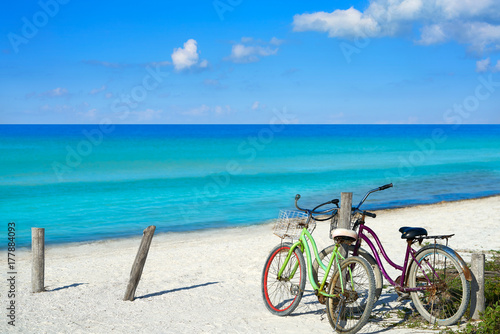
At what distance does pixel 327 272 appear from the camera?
6066 mm

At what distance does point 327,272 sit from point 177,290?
12.6 feet

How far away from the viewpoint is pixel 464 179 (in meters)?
34.7

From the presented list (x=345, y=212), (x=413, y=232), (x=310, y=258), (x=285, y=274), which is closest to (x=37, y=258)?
(x=285, y=274)

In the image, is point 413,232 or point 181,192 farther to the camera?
point 181,192

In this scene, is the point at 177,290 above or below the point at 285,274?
→ below

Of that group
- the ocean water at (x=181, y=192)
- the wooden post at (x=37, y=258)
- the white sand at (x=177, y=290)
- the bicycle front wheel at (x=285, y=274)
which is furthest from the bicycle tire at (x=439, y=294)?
the ocean water at (x=181, y=192)

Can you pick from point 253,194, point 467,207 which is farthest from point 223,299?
point 253,194

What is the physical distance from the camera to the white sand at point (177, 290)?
676 cm

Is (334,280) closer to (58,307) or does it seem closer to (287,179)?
(58,307)

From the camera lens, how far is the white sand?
6.76 meters

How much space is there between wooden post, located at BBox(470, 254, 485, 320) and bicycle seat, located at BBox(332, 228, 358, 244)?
158 centimetres

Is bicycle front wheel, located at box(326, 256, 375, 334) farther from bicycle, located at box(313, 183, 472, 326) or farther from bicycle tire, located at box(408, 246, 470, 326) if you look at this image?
bicycle tire, located at box(408, 246, 470, 326)

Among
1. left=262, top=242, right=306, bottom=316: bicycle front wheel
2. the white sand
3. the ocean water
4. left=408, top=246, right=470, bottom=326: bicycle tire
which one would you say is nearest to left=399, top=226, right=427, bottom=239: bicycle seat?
left=408, top=246, right=470, bottom=326: bicycle tire

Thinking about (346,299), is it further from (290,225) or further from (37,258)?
(37,258)
